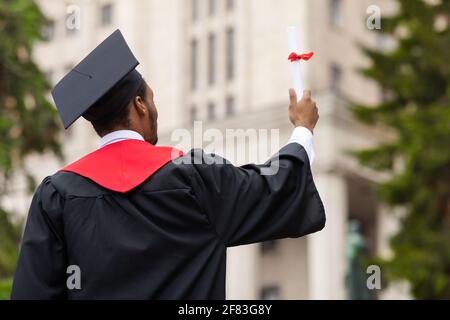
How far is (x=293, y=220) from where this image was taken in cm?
389

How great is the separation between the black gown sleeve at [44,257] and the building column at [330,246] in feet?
102

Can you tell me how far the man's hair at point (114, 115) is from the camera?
3.89 metres

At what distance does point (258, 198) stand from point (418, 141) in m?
16.6

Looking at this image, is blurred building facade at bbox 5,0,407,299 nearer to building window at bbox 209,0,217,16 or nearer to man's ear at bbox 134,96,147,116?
Result: building window at bbox 209,0,217,16

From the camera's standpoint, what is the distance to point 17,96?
17.5m

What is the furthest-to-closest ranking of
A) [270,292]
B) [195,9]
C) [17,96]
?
[270,292]
[195,9]
[17,96]

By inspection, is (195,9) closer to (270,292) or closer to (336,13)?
(336,13)

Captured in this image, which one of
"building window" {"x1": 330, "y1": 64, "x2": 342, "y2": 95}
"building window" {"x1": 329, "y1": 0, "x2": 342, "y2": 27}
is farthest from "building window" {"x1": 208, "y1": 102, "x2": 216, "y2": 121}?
"building window" {"x1": 329, "y1": 0, "x2": 342, "y2": 27}

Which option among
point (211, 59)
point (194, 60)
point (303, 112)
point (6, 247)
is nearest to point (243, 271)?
point (211, 59)

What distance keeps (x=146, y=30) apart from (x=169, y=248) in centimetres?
4049

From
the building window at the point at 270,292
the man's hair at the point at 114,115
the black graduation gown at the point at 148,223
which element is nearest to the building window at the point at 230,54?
the building window at the point at 270,292

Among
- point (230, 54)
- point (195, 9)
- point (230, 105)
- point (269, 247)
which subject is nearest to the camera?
point (230, 105)

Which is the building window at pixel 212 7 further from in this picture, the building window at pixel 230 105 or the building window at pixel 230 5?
the building window at pixel 230 105
